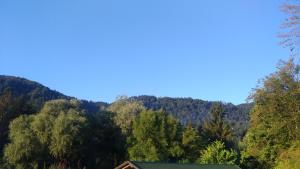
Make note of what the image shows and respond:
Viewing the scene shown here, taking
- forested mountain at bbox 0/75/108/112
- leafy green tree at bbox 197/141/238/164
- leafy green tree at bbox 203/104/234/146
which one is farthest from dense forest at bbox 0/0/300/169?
forested mountain at bbox 0/75/108/112

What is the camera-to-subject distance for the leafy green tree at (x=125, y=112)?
69.7 metres

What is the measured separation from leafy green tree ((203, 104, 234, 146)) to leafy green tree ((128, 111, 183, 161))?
728 inches

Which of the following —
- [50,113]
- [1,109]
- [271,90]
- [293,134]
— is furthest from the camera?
[1,109]

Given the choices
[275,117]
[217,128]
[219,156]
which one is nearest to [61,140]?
[219,156]

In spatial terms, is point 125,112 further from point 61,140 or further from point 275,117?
point 275,117

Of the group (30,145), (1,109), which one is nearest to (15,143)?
(30,145)

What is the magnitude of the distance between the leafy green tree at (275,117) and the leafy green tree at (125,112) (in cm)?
2118

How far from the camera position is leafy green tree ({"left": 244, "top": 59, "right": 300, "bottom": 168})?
41344mm

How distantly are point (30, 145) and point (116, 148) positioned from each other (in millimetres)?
11753

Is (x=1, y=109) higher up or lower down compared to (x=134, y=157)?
higher up

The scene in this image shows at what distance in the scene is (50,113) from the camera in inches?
2482

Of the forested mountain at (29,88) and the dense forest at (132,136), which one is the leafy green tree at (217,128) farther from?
the forested mountain at (29,88)

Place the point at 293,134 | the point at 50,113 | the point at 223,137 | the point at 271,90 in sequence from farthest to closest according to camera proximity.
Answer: the point at 223,137 → the point at 50,113 → the point at 271,90 → the point at 293,134

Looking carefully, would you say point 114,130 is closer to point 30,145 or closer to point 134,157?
point 134,157
